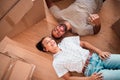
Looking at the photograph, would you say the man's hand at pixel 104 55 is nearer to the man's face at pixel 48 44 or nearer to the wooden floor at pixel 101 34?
the wooden floor at pixel 101 34

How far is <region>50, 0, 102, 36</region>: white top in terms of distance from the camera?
6.02ft

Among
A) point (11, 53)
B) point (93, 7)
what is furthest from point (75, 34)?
point (11, 53)

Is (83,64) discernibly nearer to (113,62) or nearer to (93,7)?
(113,62)

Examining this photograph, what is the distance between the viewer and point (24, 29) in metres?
1.96

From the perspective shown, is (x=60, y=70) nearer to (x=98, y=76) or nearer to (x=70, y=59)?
(x=70, y=59)

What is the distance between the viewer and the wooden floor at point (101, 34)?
72.5 inches

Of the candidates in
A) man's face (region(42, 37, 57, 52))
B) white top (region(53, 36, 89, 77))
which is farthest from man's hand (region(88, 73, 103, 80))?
man's face (region(42, 37, 57, 52))

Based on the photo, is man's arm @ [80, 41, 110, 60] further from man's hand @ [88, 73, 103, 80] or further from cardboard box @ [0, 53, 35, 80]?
cardboard box @ [0, 53, 35, 80]

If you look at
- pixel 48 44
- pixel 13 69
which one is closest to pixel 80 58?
pixel 48 44

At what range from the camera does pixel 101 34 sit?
191 centimetres

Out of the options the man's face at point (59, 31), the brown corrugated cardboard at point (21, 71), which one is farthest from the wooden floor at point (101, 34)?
the brown corrugated cardboard at point (21, 71)

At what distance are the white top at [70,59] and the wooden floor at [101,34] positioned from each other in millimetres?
208

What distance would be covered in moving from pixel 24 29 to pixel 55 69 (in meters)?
0.57

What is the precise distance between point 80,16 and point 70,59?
46 centimetres
